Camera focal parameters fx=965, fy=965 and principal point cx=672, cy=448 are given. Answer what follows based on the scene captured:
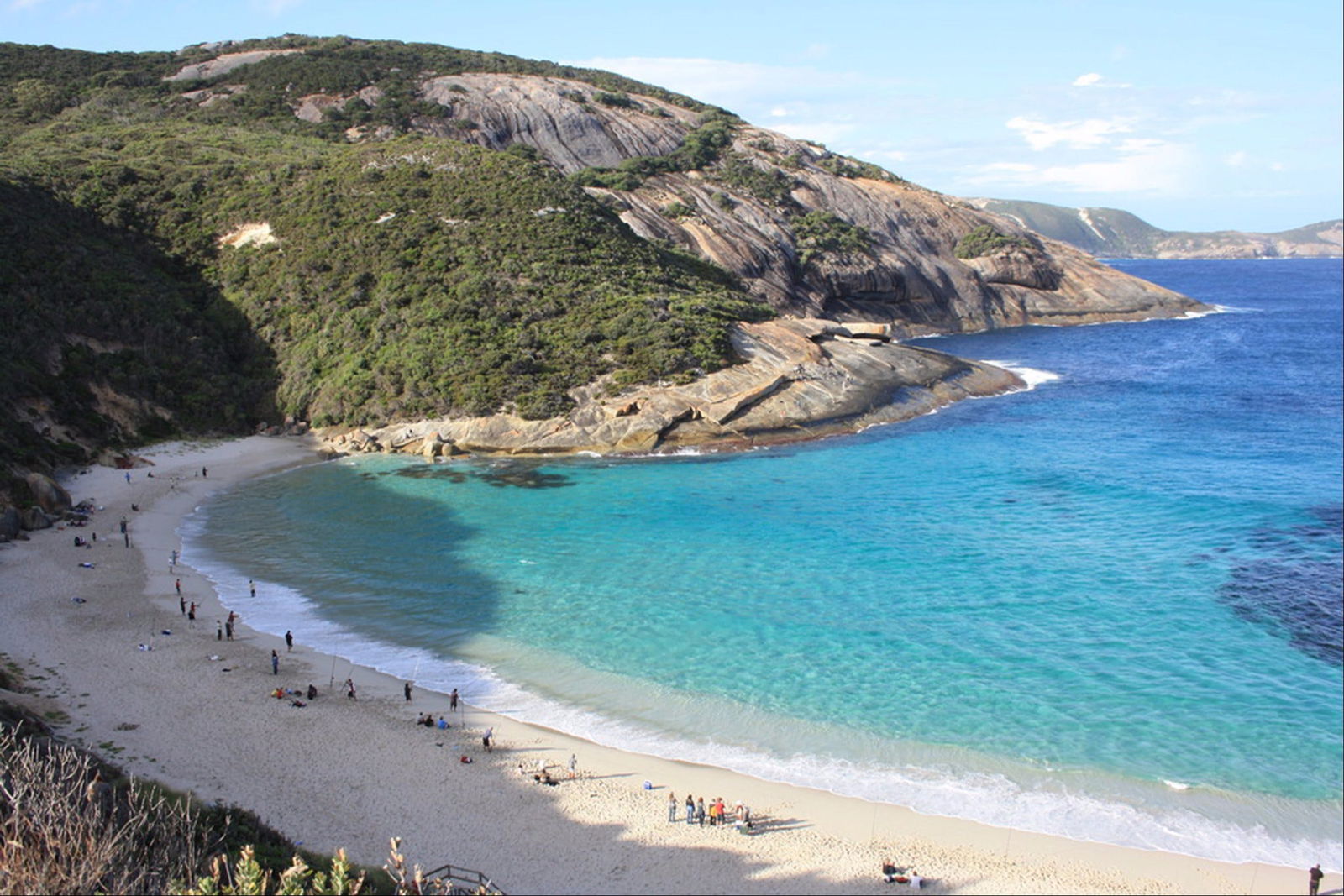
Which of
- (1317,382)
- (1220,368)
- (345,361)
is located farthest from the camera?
(1220,368)

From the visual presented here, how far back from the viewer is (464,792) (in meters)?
21.5

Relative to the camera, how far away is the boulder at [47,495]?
1547 inches

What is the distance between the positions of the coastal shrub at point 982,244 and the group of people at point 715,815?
333 ft

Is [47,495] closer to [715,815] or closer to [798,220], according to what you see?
[715,815]

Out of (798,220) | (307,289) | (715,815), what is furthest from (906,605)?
(798,220)

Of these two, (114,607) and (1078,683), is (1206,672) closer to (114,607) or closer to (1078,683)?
(1078,683)

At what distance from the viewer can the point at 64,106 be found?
91.8 meters

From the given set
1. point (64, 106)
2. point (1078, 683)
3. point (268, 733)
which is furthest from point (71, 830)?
point (64, 106)

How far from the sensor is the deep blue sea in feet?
72.2

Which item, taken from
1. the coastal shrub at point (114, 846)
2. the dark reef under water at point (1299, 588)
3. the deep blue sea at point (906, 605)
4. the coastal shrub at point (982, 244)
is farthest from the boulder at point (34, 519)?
the coastal shrub at point (982, 244)

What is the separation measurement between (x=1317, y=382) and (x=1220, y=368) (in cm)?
870

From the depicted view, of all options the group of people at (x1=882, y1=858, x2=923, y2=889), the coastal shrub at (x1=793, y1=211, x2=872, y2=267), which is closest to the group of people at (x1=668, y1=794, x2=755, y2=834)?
the group of people at (x1=882, y1=858, x2=923, y2=889)

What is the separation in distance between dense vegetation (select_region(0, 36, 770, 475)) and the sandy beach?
20733mm

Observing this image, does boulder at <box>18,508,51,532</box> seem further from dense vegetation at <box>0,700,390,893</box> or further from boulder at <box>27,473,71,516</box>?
dense vegetation at <box>0,700,390,893</box>
